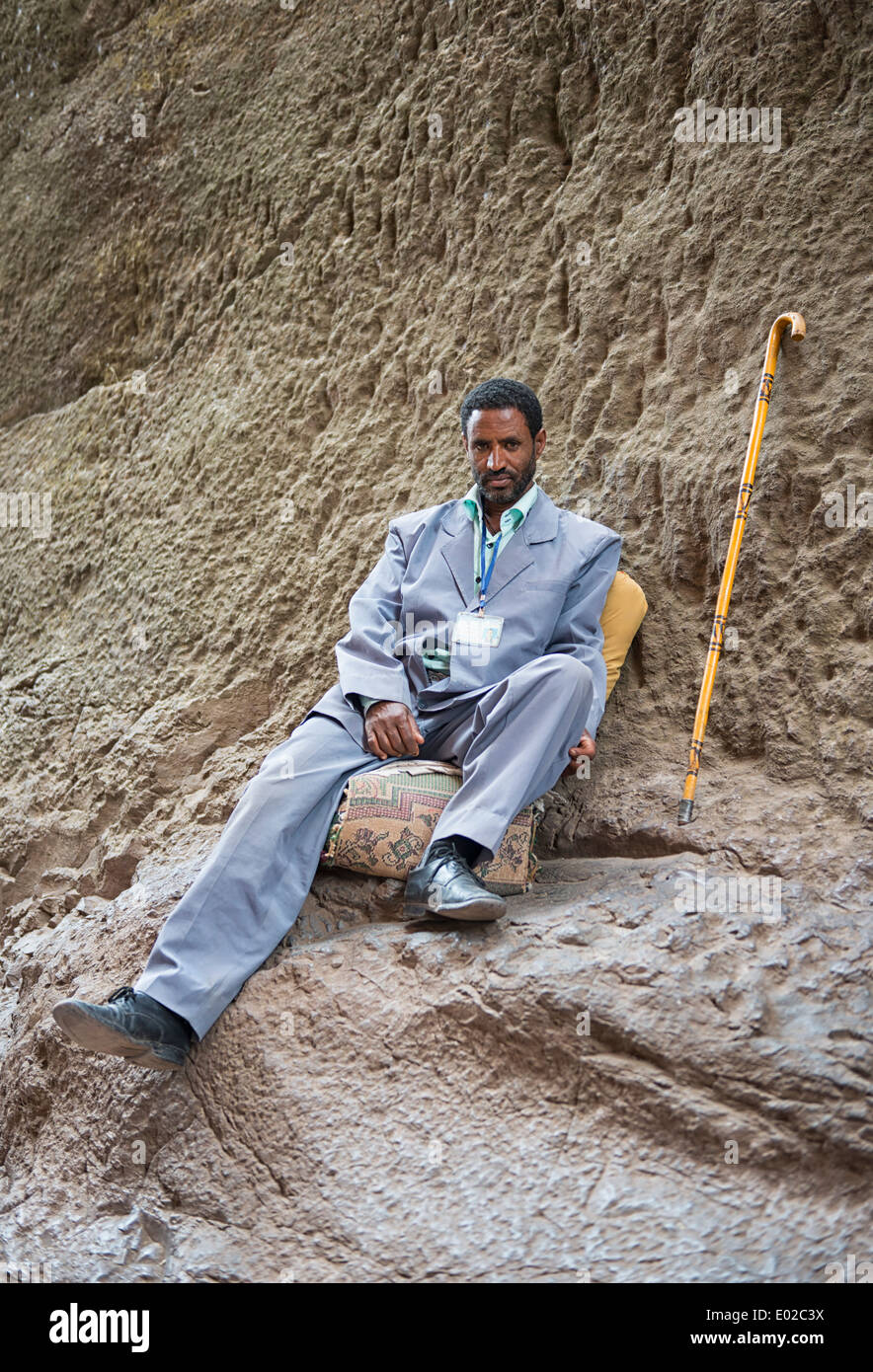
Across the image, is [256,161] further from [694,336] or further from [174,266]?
[694,336]

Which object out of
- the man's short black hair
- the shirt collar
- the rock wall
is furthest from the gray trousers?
the man's short black hair

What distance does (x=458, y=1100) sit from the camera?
240 cm

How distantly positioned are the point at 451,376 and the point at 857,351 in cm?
130

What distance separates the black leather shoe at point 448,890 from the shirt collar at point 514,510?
0.87 m

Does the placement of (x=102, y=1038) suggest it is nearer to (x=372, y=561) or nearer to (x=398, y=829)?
(x=398, y=829)

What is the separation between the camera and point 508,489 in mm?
3068

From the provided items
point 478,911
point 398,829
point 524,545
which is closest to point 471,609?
point 524,545

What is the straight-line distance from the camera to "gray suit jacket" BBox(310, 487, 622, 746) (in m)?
2.94

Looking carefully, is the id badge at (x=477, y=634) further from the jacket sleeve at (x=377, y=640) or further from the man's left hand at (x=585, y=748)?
the man's left hand at (x=585, y=748)

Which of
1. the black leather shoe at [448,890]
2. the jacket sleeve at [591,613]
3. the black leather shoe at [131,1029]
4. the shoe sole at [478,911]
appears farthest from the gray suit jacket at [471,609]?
the black leather shoe at [131,1029]

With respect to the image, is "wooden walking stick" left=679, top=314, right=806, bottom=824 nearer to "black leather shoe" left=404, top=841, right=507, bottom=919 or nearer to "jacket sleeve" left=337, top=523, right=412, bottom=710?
"black leather shoe" left=404, top=841, right=507, bottom=919

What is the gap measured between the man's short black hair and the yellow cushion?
449 mm

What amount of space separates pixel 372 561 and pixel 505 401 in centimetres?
88

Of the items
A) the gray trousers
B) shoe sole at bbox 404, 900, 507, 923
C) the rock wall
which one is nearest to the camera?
the rock wall
